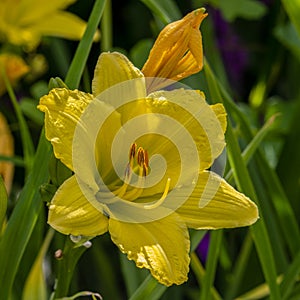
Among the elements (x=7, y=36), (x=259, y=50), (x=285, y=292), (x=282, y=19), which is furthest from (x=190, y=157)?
(x=259, y=50)

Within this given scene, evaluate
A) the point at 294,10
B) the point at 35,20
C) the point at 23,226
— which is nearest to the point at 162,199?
the point at 23,226

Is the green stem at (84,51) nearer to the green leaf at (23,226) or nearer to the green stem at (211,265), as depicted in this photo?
the green leaf at (23,226)

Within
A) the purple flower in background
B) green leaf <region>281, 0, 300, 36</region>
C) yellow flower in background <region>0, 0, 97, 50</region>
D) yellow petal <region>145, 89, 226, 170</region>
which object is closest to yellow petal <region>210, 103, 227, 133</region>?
yellow petal <region>145, 89, 226, 170</region>

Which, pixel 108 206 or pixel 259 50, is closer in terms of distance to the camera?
pixel 108 206

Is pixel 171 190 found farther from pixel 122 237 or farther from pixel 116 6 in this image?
pixel 116 6

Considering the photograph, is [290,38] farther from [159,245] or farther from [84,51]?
[159,245]

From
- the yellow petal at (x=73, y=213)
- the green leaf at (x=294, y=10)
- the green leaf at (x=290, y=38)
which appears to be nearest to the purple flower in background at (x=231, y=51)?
the green leaf at (x=290, y=38)
